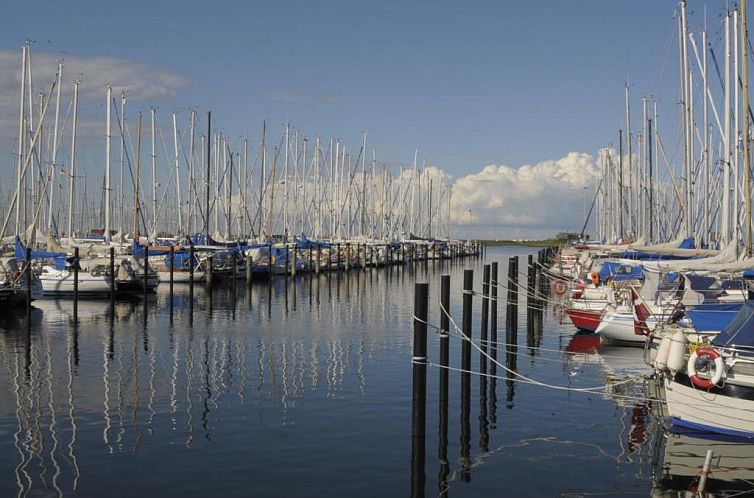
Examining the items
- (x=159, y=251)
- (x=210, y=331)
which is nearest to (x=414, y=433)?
(x=210, y=331)

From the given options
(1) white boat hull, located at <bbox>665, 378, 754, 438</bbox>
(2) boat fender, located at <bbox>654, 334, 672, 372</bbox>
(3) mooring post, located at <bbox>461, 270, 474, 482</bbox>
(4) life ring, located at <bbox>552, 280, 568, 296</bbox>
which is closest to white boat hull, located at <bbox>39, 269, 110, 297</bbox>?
(4) life ring, located at <bbox>552, 280, 568, 296</bbox>

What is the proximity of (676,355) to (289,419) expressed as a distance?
9116mm

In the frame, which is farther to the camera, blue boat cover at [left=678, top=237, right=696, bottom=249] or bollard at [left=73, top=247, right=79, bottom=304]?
blue boat cover at [left=678, top=237, right=696, bottom=249]

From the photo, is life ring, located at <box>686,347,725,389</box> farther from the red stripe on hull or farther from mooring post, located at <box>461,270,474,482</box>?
the red stripe on hull

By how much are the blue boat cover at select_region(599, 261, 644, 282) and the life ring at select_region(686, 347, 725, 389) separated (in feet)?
85.1

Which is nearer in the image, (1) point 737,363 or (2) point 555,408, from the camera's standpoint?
(1) point 737,363

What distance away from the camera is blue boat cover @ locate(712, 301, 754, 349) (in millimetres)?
19125

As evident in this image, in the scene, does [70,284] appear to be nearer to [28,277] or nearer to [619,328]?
[28,277]

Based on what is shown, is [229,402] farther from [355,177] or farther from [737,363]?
[355,177]

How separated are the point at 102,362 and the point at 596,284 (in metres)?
23.7

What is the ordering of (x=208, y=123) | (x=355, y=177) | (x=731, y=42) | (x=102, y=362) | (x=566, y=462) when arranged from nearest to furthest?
(x=566, y=462)
(x=102, y=362)
(x=731, y=42)
(x=208, y=123)
(x=355, y=177)

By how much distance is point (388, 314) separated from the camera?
164 ft

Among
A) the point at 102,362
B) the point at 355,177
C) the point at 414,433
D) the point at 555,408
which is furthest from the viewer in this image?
the point at 355,177

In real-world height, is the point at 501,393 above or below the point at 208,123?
below
